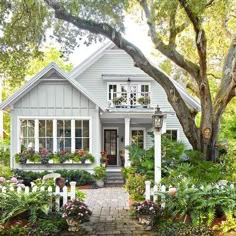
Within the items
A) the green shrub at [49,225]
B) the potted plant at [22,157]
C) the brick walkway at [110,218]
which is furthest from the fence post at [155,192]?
the potted plant at [22,157]

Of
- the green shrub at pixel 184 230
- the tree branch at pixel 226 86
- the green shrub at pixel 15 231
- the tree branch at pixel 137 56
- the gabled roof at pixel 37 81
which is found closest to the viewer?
the green shrub at pixel 184 230

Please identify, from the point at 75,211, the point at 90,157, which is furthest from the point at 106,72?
the point at 75,211

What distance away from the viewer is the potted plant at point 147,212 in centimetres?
718

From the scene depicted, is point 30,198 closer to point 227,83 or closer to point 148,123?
point 227,83

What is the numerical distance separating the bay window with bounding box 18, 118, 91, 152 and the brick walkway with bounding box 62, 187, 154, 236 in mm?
3055

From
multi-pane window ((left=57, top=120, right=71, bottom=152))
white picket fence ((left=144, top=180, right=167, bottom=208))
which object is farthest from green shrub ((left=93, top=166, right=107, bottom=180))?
white picket fence ((left=144, top=180, right=167, bottom=208))

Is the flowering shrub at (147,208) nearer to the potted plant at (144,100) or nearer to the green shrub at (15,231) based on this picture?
the green shrub at (15,231)

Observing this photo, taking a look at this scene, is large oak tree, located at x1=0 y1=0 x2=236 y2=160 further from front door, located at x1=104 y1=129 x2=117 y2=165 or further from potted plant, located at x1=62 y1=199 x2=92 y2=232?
front door, located at x1=104 y1=129 x2=117 y2=165

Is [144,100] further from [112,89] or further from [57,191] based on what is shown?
[57,191]

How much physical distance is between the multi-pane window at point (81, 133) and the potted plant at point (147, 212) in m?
7.29

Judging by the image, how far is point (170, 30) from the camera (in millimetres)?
9781

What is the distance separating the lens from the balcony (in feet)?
53.9

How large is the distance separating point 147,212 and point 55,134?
7887mm

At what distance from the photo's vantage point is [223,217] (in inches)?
A: 279
